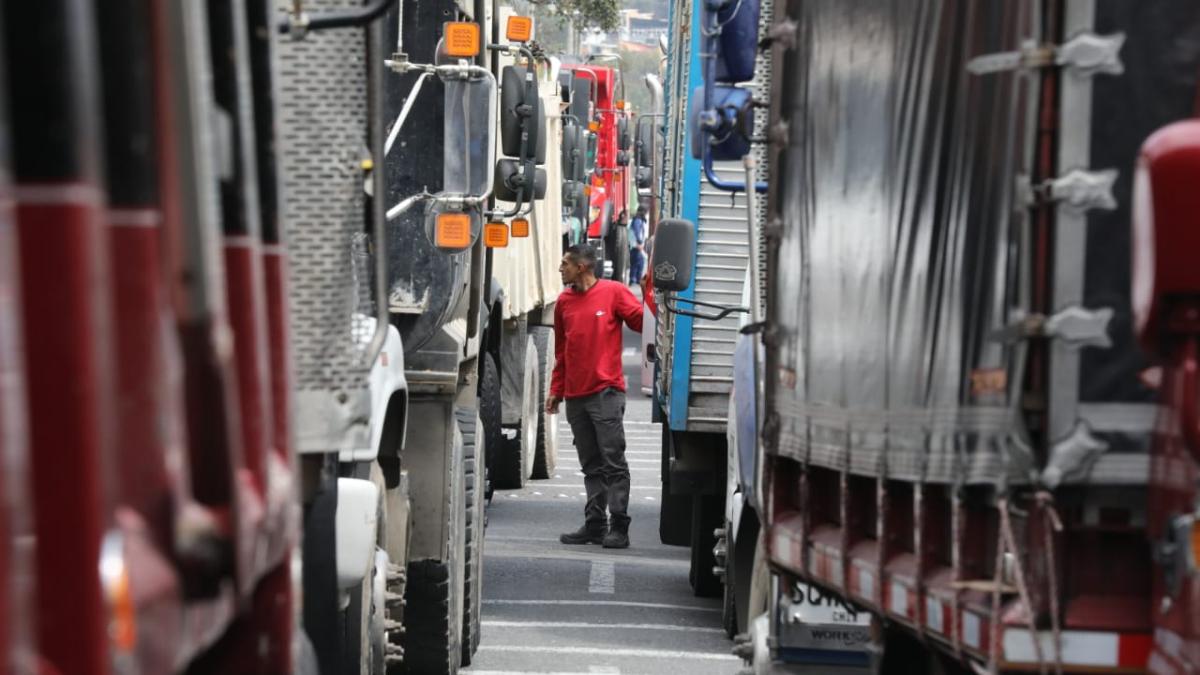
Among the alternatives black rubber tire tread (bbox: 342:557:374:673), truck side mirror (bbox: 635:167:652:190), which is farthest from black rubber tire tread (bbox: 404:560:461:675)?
truck side mirror (bbox: 635:167:652:190)

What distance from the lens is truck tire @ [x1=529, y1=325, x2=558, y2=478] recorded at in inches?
749

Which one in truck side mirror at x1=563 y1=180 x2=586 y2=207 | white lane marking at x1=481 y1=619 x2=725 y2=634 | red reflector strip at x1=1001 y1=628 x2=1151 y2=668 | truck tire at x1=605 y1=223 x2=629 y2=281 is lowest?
truck tire at x1=605 y1=223 x2=629 y2=281

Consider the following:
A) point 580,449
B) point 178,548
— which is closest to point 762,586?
point 178,548

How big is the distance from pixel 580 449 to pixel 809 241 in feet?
29.7

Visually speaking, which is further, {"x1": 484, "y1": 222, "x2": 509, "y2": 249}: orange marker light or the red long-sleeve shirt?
the red long-sleeve shirt

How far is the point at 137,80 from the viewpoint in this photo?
245 cm

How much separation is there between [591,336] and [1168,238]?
443 inches

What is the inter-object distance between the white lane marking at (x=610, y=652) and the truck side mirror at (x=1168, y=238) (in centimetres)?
728

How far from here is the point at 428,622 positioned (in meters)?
9.80

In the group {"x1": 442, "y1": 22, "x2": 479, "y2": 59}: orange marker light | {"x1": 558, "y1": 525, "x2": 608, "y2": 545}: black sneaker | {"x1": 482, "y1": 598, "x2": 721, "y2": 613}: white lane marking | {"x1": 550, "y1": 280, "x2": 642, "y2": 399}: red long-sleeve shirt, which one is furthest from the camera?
{"x1": 558, "y1": 525, "x2": 608, "y2": 545}: black sneaker

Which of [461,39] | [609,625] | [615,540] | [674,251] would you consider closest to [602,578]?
[615,540]

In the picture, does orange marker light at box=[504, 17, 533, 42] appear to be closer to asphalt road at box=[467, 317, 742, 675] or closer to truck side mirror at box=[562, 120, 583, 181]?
asphalt road at box=[467, 317, 742, 675]

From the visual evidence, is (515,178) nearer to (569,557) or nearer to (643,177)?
(569,557)

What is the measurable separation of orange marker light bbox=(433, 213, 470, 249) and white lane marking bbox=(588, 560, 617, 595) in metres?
4.80
